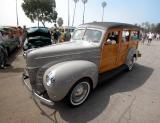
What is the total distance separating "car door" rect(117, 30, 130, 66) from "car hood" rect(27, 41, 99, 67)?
1419mm

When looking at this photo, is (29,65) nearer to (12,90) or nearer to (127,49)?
(12,90)

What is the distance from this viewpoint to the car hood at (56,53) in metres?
3.80

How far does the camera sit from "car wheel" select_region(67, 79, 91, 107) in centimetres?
385

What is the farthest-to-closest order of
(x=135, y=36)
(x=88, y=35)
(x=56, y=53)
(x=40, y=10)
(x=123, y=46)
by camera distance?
Answer: (x=40, y=10) → (x=135, y=36) → (x=123, y=46) → (x=88, y=35) → (x=56, y=53)

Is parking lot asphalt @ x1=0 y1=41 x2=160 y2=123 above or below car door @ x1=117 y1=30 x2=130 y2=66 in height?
below

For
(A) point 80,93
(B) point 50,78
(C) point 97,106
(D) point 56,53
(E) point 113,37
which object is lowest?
(C) point 97,106

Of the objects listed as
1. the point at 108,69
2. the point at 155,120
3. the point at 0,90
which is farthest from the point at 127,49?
the point at 0,90

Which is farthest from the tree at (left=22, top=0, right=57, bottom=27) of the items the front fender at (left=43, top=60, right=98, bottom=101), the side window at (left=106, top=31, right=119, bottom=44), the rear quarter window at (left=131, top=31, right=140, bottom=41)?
the front fender at (left=43, top=60, right=98, bottom=101)

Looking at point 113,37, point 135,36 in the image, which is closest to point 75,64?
point 113,37

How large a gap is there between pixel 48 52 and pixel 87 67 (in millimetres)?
1023

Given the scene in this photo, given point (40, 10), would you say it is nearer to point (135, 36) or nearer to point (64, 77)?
point (135, 36)

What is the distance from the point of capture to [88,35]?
5203mm

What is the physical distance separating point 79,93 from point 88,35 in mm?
1961

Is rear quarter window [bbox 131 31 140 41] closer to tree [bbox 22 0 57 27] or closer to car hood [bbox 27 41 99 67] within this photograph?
car hood [bbox 27 41 99 67]
